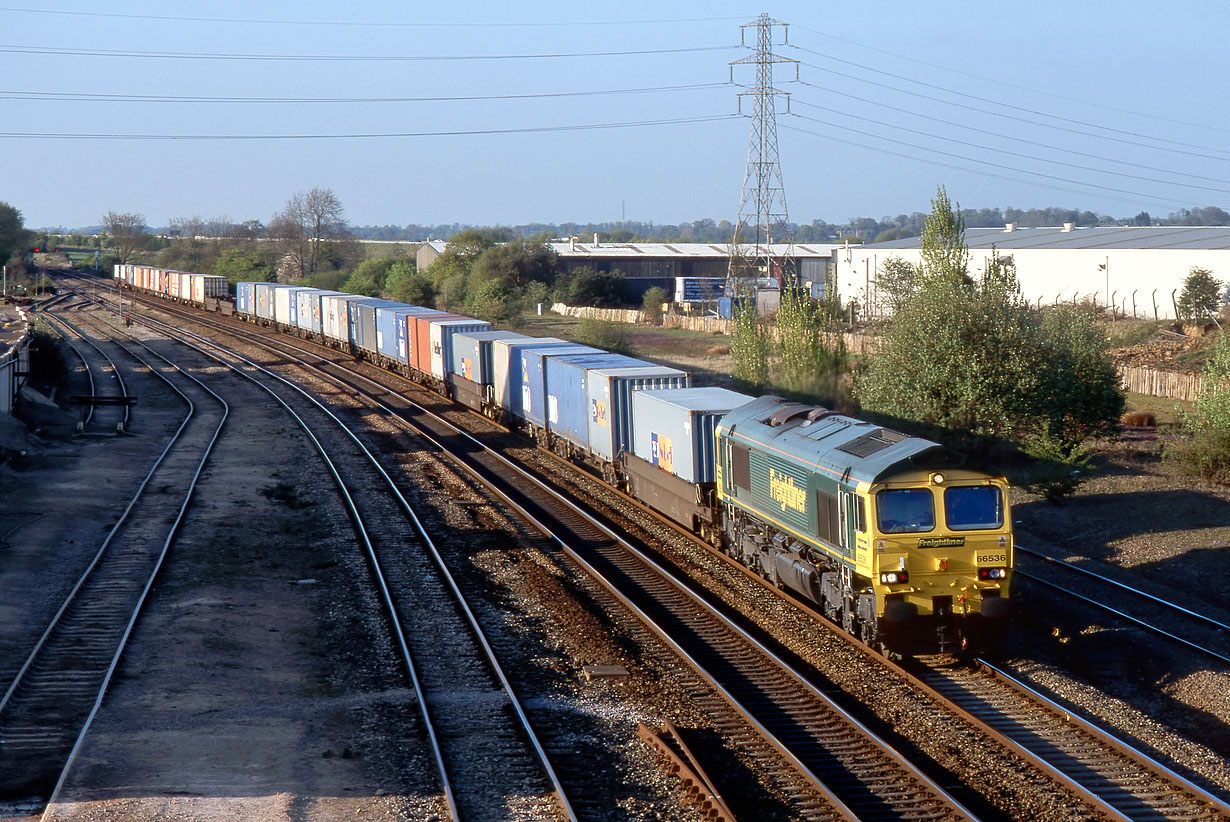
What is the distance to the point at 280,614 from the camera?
58.9 ft

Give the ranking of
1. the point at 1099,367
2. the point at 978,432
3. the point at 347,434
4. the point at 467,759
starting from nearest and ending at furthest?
the point at 467,759 < the point at 978,432 < the point at 1099,367 < the point at 347,434

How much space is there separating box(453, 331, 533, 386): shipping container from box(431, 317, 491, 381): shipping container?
92 centimetres

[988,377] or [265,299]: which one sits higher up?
[265,299]

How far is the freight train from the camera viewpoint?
14.9 m

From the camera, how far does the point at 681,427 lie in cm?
2191

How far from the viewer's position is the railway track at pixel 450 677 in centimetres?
1149

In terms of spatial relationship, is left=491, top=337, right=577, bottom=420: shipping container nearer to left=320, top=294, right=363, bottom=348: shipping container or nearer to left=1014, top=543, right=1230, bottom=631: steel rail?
left=1014, top=543, right=1230, bottom=631: steel rail

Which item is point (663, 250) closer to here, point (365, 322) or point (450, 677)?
point (365, 322)

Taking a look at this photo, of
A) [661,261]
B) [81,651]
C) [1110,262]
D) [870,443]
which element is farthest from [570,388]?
[661,261]

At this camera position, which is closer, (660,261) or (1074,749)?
(1074,749)

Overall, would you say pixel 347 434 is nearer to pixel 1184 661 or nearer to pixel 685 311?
pixel 1184 661

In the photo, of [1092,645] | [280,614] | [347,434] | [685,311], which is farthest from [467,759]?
[685,311]

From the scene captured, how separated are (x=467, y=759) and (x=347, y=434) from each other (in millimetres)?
24994

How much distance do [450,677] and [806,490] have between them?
6.11 meters
